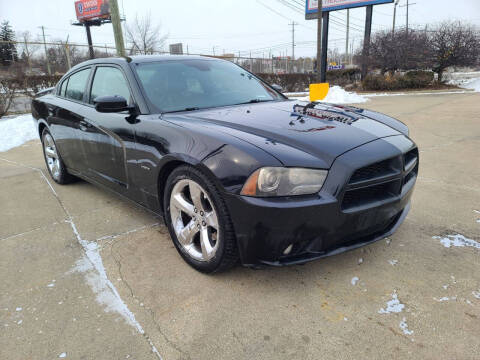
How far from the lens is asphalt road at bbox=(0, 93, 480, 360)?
1771 mm

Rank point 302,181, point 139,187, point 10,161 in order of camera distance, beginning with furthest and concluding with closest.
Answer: point 10,161 → point 139,187 → point 302,181

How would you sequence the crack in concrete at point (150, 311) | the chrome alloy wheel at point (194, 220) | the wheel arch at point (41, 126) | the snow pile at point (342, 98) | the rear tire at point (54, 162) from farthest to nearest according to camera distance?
the snow pile at point (342, 98) → the wheel arch at point (41, 126) → the rear tire at point (54, 162) → the chrome alloy wheel at point (194, 220) → the crack in concrete at point (150, 311)

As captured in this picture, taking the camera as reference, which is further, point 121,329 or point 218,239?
point 218,239

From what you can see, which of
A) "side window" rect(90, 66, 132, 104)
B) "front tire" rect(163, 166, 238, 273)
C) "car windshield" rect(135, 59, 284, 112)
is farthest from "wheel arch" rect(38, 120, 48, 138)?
"front tire" rect(163, 166, 238, 273)

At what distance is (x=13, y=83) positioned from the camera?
10.7 meters

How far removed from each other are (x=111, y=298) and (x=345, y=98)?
13.7 m

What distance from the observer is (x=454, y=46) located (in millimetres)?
20188

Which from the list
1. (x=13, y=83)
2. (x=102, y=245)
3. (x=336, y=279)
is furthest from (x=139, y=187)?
(x=13, y=83)

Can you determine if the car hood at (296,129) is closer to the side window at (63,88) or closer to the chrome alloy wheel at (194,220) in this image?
the chrome alloy wheel at (194,220)

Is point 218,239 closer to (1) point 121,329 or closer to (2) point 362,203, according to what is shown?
(1) point 121,329

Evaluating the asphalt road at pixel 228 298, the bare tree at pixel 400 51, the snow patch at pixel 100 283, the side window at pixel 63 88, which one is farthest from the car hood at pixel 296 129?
the bare tree at pixel 400 51

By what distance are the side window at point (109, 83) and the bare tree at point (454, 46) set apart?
72.7 feet

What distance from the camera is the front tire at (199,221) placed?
2.06 metres

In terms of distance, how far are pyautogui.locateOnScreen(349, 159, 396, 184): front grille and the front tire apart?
76 cm
